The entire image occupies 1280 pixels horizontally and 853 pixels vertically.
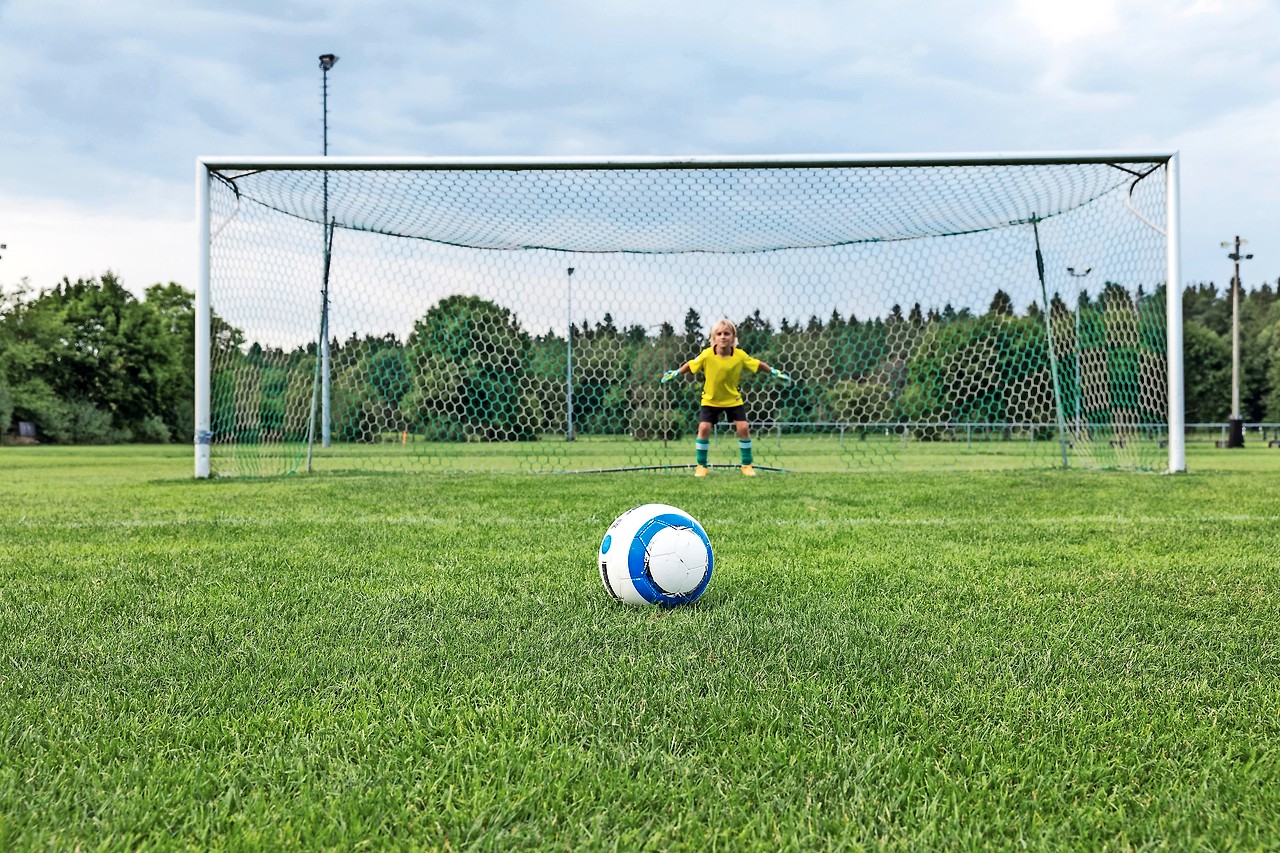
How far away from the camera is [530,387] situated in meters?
12.3

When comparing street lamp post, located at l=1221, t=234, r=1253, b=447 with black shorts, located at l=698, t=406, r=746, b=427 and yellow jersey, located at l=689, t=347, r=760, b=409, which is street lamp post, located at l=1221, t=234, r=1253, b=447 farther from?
yellow jersey, located at l=689, t=347, r=760, b=409

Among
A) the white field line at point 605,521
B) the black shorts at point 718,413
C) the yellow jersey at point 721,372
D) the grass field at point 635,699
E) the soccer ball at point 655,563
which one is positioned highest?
the yellow jersey at point 721,372

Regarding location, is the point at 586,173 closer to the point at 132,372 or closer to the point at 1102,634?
the point at 1102,634

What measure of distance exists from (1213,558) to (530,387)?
9.47m

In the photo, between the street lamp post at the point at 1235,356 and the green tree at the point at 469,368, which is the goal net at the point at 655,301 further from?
the street lamp post at the point at 1235,356

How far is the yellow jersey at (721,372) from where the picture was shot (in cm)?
999

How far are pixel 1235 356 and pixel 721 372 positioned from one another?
82.8ft

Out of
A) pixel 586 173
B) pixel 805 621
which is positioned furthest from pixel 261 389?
pixel 805 621

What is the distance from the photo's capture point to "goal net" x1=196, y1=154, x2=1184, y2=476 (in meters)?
9.77

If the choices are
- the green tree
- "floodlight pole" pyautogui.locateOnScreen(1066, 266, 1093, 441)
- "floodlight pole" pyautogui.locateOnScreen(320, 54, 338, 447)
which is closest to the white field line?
"floodlight pole" pyautogui.locateOnScreen(320, 54, 338, 447)

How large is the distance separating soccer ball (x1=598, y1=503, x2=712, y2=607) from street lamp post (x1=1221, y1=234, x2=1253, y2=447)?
27.2 meters

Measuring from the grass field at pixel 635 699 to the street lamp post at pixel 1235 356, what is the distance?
24.6 m

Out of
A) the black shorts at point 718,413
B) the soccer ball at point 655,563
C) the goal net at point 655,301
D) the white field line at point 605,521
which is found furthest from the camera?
the black shorts at point 718,413

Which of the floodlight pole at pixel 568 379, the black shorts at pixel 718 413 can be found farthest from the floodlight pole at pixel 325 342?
the black shorts at pixel 718 413
